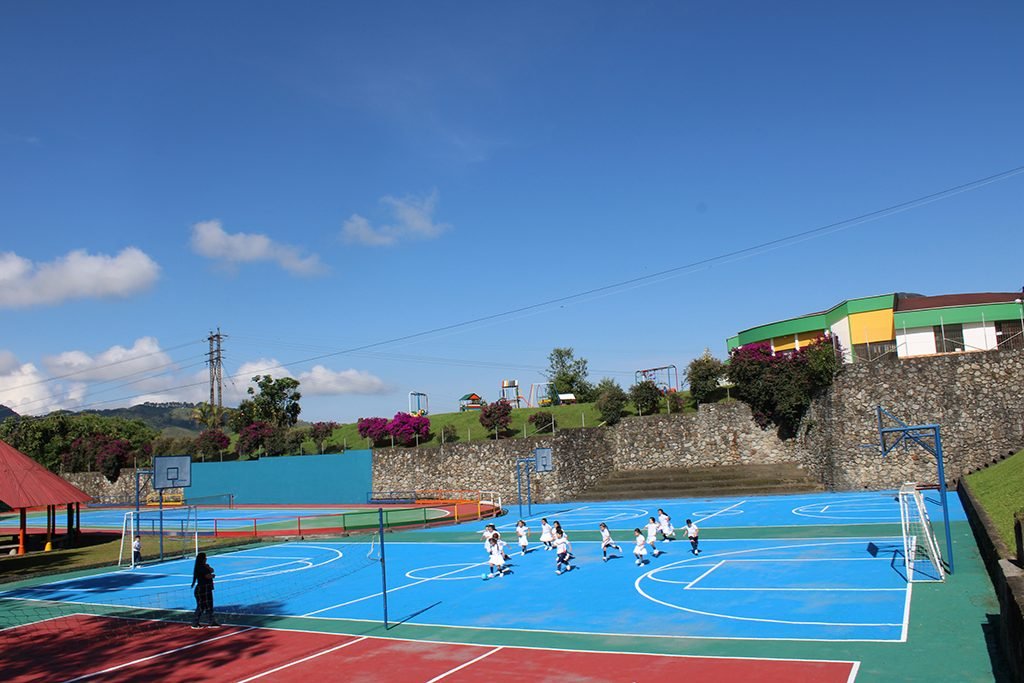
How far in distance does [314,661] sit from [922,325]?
126 feet

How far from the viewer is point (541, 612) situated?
54.0ft

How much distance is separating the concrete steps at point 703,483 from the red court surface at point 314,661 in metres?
30.5

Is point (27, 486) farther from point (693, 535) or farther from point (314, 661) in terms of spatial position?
point (693, 535)

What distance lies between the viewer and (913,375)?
3809cm

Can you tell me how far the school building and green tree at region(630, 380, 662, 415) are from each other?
11.4 meters

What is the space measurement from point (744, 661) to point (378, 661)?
242 inches

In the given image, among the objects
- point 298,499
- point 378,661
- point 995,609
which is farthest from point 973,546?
point 298,499

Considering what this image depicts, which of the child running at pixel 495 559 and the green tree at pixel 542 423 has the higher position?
the green tree at pixel 542 423

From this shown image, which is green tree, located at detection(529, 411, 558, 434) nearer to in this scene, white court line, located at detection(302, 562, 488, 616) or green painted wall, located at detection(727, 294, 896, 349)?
green painted wall, located at detection(727, 294, 896, 349)

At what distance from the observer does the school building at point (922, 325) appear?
40.1 metres

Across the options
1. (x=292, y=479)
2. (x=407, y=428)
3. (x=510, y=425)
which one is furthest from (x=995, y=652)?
(x=292, y=479)

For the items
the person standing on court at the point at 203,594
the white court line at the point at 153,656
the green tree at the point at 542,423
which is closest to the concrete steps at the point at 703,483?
the green tree at the point at 542,423

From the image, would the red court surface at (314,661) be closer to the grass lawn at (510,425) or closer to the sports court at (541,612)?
the sports court at (541,612)

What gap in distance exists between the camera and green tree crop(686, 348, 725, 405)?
49.0 meters
